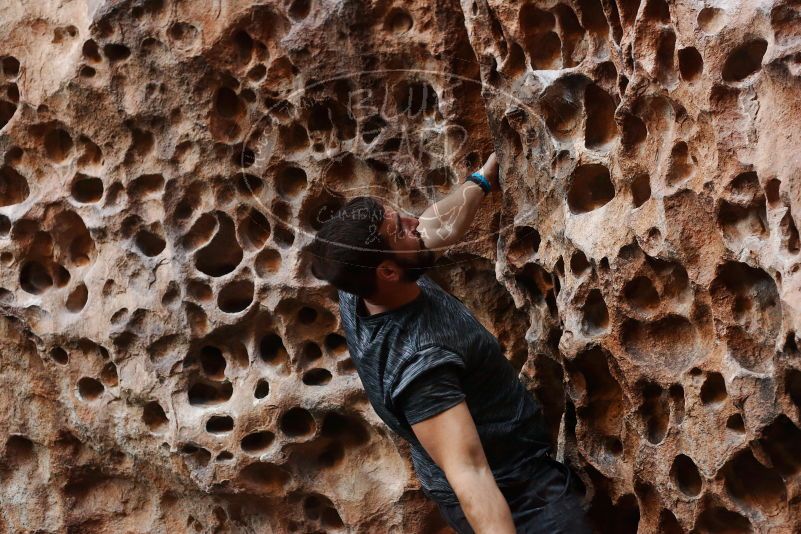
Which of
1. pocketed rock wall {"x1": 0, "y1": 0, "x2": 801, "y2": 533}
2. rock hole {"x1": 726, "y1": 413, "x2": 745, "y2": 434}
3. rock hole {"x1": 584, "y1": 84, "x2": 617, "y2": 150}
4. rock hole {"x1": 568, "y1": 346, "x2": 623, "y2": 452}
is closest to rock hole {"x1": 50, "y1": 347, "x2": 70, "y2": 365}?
pocketed rock wall {"x1": 0, "y1": 0, "x2": 801, "y2": 533}

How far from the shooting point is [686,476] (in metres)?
2.22

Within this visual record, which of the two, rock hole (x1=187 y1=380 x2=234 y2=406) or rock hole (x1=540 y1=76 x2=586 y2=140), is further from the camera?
rock hole (x1=187 y1=380 x2=234 y2=406)

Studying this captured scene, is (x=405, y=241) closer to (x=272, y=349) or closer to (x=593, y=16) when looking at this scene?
(x=593, y=16)

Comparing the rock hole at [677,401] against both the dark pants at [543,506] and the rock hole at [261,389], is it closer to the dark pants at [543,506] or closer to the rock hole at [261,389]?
the dark pants at [543,506]

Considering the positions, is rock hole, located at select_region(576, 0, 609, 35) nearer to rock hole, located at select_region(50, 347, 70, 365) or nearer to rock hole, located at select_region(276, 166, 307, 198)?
rock hole, located at select_region(276, 166, 307, 198)

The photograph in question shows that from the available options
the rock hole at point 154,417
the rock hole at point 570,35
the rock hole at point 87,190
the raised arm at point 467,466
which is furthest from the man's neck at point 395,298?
the rock hole at point 87,190

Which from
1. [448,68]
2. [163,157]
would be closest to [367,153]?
[448,68]

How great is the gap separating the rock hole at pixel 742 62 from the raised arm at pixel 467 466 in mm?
801

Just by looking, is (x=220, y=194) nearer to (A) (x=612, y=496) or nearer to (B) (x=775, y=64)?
(A) (x=612, y=496)

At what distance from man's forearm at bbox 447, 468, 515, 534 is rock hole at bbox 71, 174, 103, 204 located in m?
1.49

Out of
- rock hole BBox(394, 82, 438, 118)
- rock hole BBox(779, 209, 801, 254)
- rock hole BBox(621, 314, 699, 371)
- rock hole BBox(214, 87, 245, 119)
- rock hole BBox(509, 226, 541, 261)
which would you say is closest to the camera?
rock hole BBox(779, 209, 801, 254)

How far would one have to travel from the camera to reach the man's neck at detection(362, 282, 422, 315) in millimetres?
2143

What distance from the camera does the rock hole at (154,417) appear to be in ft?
9.71

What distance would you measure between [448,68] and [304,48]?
0.37 meters
